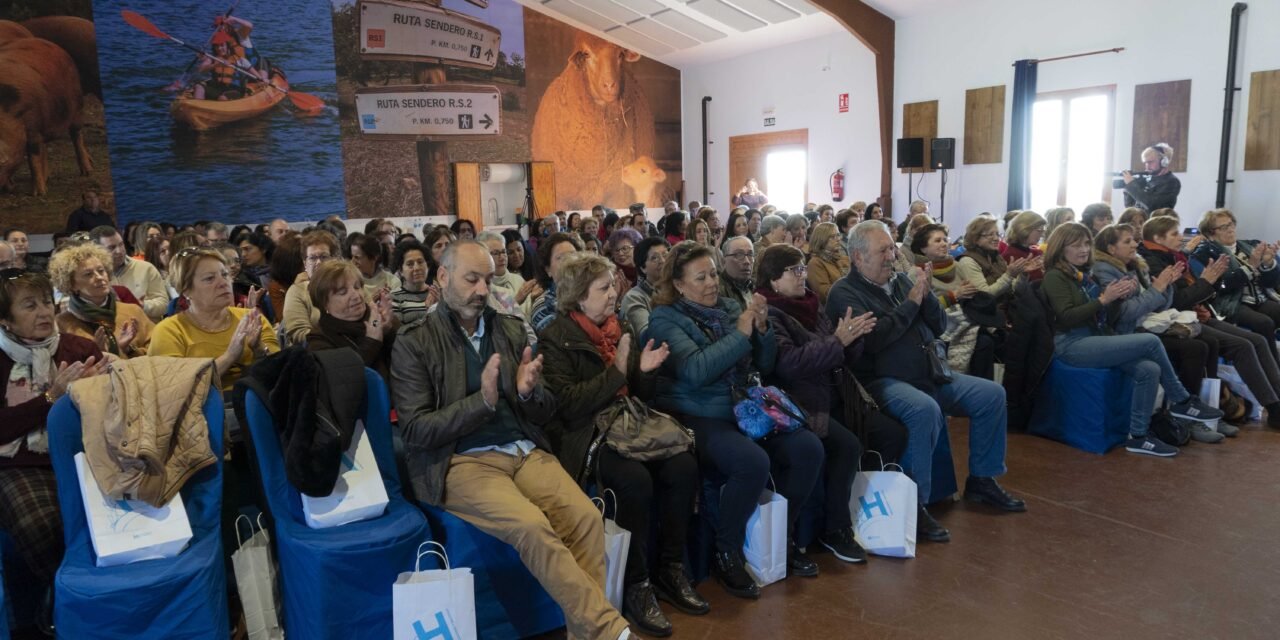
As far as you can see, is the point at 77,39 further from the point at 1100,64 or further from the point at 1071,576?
the point at 1100,64

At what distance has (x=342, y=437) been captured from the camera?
2.45m

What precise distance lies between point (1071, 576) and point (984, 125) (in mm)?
8386

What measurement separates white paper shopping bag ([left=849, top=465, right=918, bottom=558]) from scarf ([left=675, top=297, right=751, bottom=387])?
2.12 feet

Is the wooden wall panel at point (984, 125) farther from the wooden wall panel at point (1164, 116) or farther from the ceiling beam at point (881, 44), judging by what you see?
the wooden wall panel at point (1164, 116)

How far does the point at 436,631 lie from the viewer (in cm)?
219

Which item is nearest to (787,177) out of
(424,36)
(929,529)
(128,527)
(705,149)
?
(705,149)

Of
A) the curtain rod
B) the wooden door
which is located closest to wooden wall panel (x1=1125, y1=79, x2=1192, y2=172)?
the curtain rod

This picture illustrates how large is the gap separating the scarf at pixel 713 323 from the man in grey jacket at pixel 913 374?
652 millimetres

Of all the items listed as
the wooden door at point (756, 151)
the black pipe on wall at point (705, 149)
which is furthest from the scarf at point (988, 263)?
the black pipe on wall at point (705, 149)

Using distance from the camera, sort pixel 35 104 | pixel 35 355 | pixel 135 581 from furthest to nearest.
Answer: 1. pixel 35 104
2. pixel 35 355
3. pixel 135 581

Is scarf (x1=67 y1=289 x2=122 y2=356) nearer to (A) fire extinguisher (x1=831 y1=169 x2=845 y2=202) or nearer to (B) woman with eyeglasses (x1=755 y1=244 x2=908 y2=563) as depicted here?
(B) woman with eyeglasses (x1=755 y1=244 x2=908 y2=563)

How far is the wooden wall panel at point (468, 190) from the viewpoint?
12391 millimetres

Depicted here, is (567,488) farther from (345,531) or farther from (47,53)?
(47,53)

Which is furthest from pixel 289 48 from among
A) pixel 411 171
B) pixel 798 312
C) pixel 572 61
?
pixel 798 312
